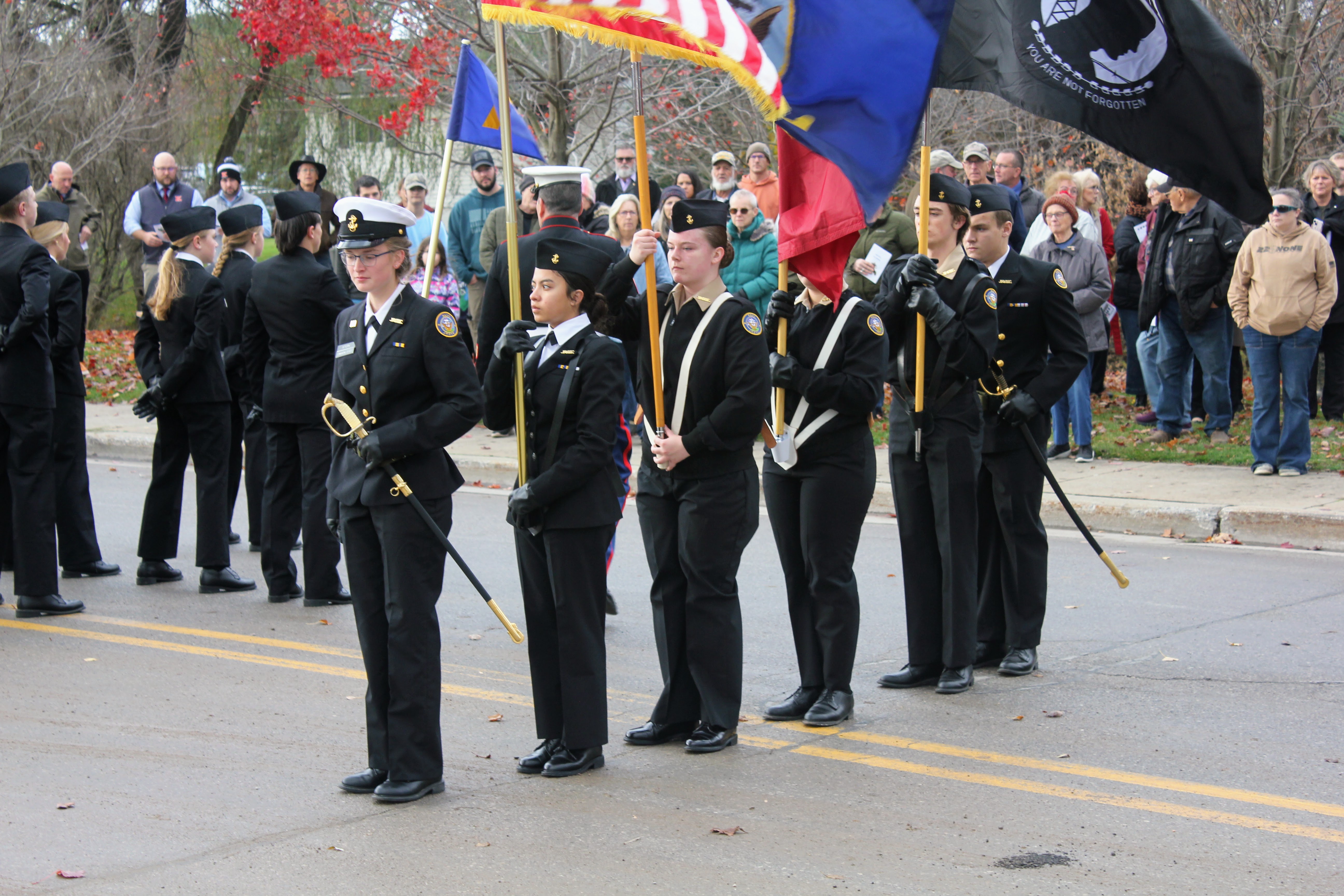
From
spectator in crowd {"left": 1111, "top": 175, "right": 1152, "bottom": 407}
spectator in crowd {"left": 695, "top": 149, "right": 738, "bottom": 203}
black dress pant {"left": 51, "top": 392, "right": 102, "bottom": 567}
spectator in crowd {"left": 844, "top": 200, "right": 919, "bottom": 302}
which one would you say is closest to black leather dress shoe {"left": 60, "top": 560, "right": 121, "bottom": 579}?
black dress pant {"left": 51, "top": 392, "right": 102, "bottom": 567}

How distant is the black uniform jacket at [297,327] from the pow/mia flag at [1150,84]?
3.79 meters

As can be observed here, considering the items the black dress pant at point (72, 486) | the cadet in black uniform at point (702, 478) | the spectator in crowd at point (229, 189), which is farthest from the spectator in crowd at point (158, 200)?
the cadet in black uniform at point (702, 478)

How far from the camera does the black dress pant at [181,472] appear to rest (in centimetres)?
925

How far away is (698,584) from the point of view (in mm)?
5773

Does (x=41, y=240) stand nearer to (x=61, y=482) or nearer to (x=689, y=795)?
(x=61, y=482)

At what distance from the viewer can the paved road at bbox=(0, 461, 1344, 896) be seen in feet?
15.0

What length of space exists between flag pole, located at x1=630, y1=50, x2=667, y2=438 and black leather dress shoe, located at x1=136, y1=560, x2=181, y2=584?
15.4 feet

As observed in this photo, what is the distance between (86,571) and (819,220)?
5.65 m

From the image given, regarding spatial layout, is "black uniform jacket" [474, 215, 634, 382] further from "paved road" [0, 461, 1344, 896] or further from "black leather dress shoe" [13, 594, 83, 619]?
"black leather dress shoe" [13, 594, 83, 619]

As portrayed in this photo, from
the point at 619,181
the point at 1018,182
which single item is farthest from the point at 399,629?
the point at 619,181

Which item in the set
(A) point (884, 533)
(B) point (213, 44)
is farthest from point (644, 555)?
(B) point (213, 44)

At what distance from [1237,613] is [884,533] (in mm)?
3043

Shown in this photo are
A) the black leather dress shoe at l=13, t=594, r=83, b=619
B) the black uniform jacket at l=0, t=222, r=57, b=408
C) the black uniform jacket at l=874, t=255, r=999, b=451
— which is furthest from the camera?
the black leather dress shoe at l=13, t=594, r=83, b=619

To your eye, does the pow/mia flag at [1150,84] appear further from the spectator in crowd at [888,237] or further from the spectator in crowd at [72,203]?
the spectator in crowd at [72,203]
